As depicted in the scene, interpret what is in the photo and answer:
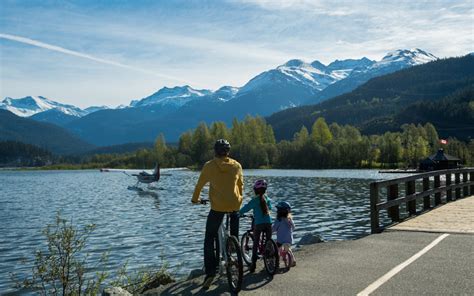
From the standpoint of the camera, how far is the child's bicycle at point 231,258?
30.7 feet

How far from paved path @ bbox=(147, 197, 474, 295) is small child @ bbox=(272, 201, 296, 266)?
2.05 feet

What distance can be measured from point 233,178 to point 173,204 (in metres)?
39.2

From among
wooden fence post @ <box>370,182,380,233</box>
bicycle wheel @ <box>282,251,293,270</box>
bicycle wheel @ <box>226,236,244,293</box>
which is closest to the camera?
bicycle wheel @ <box>226,236,244,293</box>

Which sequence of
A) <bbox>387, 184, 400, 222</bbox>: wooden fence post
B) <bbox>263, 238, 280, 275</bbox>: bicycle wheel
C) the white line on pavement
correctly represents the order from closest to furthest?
the white line on pavement
<bbox>263, 238, 280, 275</bbox>: bicycle wheel
<bbox>387, 184, 400, 222</bbox>: wooden fence post

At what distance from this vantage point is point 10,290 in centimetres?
1617

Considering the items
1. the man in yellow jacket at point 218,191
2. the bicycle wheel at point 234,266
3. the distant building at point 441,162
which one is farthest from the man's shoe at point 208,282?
the distant building at point 441,162

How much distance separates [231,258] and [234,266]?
264 millimetres

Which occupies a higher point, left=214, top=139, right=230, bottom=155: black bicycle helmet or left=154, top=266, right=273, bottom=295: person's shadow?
left=214, top=139, right=230, bottom=155: black bicycle helmet

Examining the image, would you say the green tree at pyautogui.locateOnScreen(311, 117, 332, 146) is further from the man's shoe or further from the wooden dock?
the man's shoe

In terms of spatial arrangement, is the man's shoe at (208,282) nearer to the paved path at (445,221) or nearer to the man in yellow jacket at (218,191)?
the man in yellow jacket at (218,191)

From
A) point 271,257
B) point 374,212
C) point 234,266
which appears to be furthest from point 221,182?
point 374,212

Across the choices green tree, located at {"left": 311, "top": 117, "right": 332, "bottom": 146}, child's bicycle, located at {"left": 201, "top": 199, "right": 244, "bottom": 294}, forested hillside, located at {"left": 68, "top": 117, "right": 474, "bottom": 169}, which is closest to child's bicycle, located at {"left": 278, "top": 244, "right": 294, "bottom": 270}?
child's bicycle, located at {"left": 201, "top": 199, "right": 244, "bottom": 294}

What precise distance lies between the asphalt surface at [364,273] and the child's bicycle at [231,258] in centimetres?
25

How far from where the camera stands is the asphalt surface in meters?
9.25
